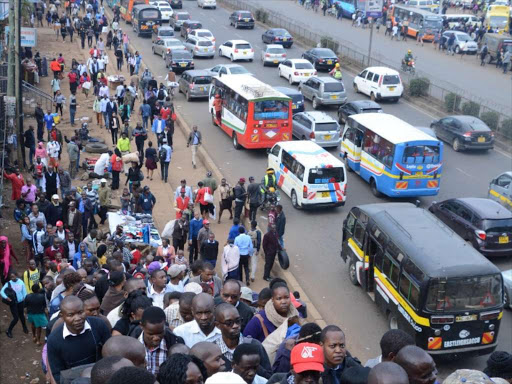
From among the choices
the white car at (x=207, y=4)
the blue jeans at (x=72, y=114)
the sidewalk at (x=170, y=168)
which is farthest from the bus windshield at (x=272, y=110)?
the white car at (x=207, y=4)

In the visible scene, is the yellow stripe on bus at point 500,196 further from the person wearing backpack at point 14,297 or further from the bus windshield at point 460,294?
the person wearing backpack at point 14,297

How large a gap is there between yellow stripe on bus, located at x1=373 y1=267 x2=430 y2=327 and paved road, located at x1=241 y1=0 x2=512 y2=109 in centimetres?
2331

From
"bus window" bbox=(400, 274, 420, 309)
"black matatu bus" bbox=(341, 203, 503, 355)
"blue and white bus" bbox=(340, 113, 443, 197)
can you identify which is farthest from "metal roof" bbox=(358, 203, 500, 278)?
"blue and white bus" bbox=(340, 113, 443, 197)

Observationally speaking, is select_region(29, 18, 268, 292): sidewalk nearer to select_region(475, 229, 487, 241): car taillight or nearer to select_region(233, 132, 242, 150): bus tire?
select_region(233, 132, 242, 150): bus tire

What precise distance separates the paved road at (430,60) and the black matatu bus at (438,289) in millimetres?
23467

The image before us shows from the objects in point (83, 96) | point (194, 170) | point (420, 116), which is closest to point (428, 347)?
point (194, 170)

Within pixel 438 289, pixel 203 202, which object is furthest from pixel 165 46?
pixel 438 289

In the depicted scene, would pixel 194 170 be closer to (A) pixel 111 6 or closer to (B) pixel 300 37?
(B) pixel 300 37

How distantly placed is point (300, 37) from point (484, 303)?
4029 centimetres

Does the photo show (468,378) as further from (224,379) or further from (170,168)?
(170,168)

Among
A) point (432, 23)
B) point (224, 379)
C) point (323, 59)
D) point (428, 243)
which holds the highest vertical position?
point (224, 379)

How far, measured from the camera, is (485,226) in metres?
18.7

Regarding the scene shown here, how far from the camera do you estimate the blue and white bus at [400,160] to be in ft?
72.1

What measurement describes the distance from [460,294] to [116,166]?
39.5ft
